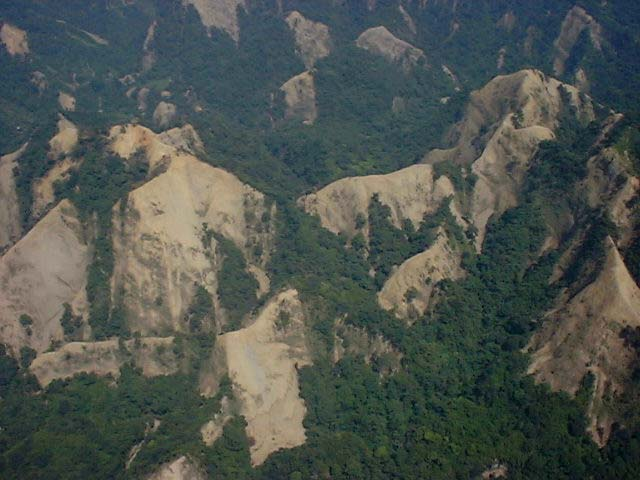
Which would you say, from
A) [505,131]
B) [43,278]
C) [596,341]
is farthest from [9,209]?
[596,341]

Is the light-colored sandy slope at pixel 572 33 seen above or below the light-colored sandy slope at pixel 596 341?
below

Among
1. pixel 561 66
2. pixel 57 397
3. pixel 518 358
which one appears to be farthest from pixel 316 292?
pixel 561 66

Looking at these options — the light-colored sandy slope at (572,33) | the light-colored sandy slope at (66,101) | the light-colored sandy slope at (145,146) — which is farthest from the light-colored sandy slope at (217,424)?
the light-colored sandy slope at (572,33)

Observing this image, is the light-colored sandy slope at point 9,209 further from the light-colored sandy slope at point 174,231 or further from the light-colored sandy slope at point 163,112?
the light-colored sandy slope at point 163,112

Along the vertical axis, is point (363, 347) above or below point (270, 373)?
above

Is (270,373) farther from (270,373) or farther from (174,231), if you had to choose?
(174,231)

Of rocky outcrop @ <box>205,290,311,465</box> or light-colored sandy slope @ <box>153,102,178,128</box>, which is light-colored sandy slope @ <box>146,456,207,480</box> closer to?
rocky outcrop @ <box>205,290,311,465</box>

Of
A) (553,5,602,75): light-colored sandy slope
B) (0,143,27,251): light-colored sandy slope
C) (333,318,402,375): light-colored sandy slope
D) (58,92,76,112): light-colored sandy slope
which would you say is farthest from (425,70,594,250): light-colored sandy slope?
(58,92,76,112): light-colored sandy slope
